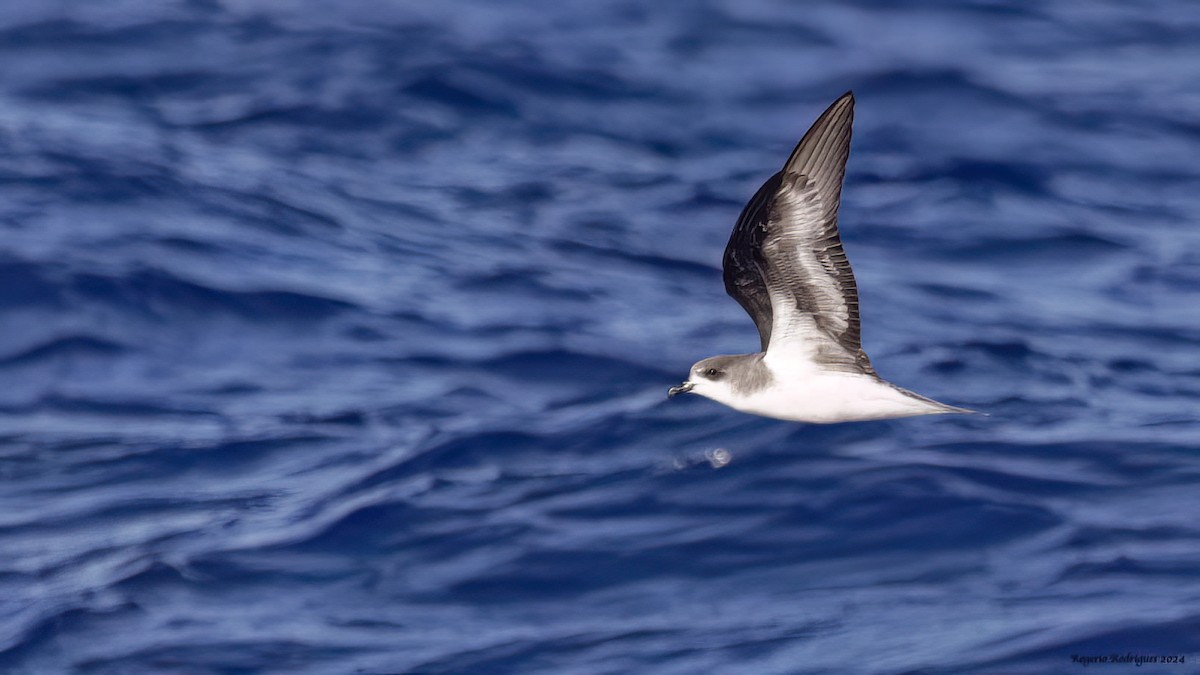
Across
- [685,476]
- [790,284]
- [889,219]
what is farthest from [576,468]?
[889,219]

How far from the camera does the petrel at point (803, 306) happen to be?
7.83 metres

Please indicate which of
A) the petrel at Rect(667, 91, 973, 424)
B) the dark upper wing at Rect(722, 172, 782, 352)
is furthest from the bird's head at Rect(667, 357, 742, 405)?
the dark upper wing at Rect(722, 172, 782, 352)

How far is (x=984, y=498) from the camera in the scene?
11555 millimetres

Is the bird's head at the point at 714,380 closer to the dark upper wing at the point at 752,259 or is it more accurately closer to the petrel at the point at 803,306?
the petrel at the point at 803,306

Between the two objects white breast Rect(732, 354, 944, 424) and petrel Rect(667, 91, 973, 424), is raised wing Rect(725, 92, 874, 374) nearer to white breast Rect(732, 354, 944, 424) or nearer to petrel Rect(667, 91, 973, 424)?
petrel Rect(667, 91, 973, 424)

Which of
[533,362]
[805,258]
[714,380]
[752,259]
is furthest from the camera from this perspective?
[533,362]

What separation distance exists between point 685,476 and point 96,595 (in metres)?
4.16

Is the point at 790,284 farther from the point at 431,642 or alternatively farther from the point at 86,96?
the point at 86,96

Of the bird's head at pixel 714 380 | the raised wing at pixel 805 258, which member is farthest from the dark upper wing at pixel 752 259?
the bird's head at pixel 714 380

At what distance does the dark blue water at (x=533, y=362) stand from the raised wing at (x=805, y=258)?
2.47 metres

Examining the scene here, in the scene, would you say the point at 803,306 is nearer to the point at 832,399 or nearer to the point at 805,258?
the point at 805,258

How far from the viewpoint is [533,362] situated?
45.1ft

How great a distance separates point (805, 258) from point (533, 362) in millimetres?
5892

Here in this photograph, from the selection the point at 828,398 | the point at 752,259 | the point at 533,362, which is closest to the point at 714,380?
the point at 828,398
